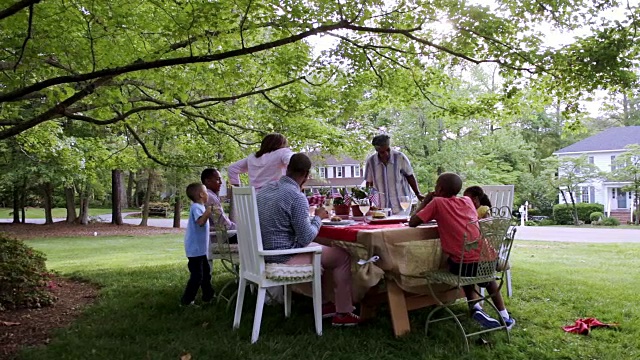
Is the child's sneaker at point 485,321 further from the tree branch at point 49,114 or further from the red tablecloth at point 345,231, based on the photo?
the tree branch at point 49,114

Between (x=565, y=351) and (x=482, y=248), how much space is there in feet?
2.86

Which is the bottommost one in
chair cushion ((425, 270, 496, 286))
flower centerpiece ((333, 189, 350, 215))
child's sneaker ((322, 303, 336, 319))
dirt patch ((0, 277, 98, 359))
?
dirt patch ((0, 277, 98, 359))

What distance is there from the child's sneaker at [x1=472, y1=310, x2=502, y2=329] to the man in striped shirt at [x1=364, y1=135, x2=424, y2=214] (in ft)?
5.15

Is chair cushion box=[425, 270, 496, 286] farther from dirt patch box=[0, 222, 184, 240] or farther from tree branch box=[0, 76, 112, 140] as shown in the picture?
dirt patch box=[0, 222, 184, 240]

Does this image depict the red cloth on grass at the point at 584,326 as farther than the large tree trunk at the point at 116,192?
No

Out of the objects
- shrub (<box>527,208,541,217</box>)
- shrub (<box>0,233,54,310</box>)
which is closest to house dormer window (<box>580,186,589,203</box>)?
shrub (<box>527,208,541,217</box>)

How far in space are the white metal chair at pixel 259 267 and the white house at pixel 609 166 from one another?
93.1 feet

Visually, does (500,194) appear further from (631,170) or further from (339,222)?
(631,170)

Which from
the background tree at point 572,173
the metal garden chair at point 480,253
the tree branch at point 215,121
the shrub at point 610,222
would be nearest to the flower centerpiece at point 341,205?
the metal garden chair at point 480,253

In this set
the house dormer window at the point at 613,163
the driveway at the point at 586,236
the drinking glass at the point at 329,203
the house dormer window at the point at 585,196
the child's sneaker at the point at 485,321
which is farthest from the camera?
the house dormer window at the point at 585,196

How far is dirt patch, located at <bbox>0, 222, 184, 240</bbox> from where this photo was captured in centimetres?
1806

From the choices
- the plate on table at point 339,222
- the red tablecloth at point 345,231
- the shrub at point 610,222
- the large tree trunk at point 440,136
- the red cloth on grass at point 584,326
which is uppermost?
the large tree trunk at point 440,136

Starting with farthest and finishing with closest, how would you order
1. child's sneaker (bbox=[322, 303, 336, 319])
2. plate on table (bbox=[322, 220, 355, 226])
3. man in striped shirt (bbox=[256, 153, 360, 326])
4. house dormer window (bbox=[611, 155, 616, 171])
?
house dormer window (bbox=[611, 155, 616, 171]), child's sneaker (bbox=[322, 303, 336, 319]), plate on table (bbox=[322, 220, 355, 226]), man in striped shirt (bbox=[256, 153, 360, 326])

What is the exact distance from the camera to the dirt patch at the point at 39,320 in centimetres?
366
